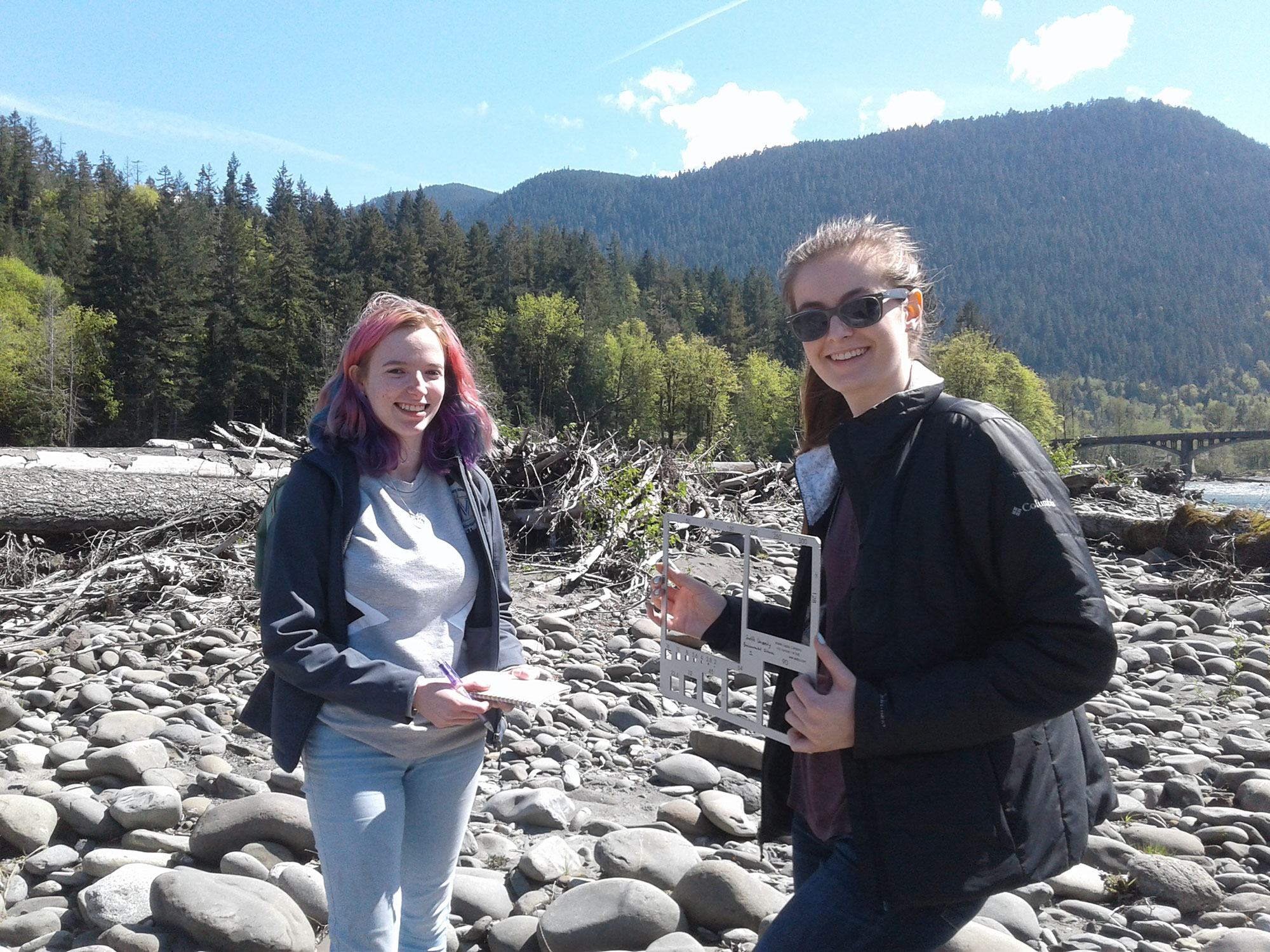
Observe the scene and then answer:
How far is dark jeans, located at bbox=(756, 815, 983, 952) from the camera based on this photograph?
1.64 m

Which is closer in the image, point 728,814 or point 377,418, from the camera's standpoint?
point 377,418

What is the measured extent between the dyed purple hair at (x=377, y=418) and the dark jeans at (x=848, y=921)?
1.52 metres

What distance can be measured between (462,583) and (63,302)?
7092cm

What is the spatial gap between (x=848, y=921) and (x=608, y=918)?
66.4 inches

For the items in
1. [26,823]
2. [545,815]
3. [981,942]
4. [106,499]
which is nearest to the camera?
[981,942]

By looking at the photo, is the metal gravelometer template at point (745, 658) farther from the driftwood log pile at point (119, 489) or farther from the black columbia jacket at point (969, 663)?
the driftwood log pile at point (119, 489)

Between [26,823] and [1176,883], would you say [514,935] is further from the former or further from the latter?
[1176,883]

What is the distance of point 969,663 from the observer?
157 centimetres

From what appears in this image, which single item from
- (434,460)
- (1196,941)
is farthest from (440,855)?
(1196,941)

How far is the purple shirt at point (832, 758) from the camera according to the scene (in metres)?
1.77

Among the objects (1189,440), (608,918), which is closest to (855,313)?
(608,918)

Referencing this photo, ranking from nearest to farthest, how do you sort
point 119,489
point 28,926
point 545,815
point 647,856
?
point 28,926
point 647,856
point 545,815
point 119,489

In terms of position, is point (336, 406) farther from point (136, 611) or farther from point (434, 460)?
point (136, 611)

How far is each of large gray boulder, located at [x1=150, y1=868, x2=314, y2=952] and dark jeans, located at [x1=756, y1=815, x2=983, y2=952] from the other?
1979 millimetres
